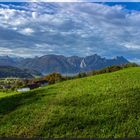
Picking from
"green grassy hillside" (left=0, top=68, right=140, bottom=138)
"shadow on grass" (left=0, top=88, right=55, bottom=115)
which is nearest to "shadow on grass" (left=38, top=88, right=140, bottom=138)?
"green grassy hillside" (left=0, top=68, right=140, bottom=138)

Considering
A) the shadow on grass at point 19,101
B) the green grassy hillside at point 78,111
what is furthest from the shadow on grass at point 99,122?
the shadow on grass at point 19,101

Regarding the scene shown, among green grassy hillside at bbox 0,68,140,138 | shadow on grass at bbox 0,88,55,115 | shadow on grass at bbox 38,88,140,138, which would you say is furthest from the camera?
shadow on grass at bbox 0,88,55,115

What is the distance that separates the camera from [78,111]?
30.2 m

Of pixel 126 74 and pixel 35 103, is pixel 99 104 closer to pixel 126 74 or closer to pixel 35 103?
pixel 35 103

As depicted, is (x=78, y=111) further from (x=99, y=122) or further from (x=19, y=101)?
(x=19, y=101)

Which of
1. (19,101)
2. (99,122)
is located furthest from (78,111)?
(19,101)

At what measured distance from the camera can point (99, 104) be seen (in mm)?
31828

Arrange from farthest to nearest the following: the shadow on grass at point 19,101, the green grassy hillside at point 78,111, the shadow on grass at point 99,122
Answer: the shadow on grass at point 19,101, the green grassy hillside at point 78,111, the shadow on grass at point 99,122

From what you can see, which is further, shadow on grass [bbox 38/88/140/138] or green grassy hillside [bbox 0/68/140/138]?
green grassy hillside [bbox 0/68/140/138]

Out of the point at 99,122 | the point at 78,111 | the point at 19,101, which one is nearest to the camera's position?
the point at 99,122

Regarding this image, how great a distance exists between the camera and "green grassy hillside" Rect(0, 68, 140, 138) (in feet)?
85.6

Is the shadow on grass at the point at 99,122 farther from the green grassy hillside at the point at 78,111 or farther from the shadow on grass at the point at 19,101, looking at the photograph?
the shadow on grass at the point at 19,101

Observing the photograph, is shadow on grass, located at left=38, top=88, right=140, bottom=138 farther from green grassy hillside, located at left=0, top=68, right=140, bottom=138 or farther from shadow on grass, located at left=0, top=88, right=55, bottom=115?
shadow on grass, located at left=0, top=88, right=55, bottom=115

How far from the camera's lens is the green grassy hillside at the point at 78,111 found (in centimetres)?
2608
